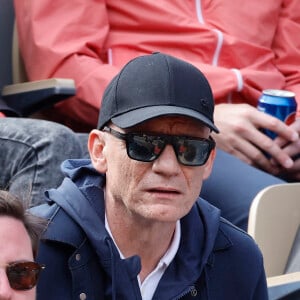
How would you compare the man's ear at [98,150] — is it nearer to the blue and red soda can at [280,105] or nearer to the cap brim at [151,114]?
the cap brim at [151,114]

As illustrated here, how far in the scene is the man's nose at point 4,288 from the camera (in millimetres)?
1102

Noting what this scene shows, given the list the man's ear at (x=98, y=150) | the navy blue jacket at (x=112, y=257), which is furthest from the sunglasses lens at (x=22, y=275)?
the man's ear at (x=98, y=150)

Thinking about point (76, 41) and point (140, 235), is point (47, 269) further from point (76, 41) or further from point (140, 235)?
point (76, 41)

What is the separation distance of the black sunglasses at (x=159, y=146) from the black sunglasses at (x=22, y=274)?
287mm

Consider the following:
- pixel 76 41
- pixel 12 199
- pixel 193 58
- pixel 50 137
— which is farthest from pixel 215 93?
pixel 12 199

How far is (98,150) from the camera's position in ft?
4.82

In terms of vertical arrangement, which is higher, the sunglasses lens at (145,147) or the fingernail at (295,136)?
the sunglasses lens at (145,147)

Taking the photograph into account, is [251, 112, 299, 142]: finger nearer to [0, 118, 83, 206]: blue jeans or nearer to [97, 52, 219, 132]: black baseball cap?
[0, 118, 83, 206]: blue jeans

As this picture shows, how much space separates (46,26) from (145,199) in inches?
43.9

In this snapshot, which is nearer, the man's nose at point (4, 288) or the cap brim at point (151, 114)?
the man's nose at point (4, 288)

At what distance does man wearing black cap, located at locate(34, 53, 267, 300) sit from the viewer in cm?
136

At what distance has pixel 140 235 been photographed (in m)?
1.48

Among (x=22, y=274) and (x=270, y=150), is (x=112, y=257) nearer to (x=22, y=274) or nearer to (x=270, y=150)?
(x=22, y=274)

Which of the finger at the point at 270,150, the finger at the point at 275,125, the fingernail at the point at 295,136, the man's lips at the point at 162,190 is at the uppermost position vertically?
the man's lips at the point at 162,190
